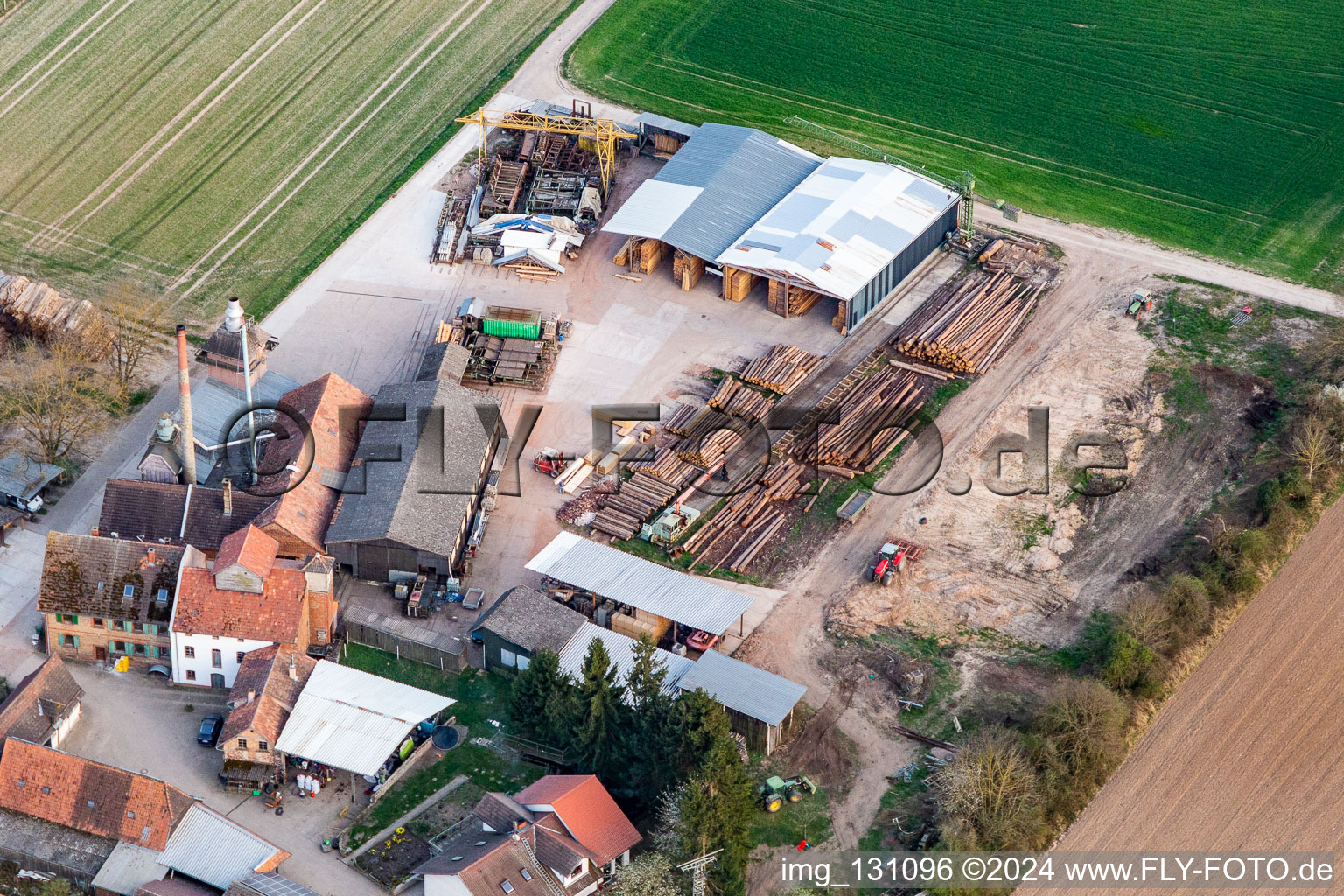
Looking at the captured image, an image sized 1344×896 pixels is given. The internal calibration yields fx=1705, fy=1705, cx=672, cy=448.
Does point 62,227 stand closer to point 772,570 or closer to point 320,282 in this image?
point 320,282

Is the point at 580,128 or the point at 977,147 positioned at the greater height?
the point at 580,128

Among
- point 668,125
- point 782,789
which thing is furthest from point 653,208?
point 782,789

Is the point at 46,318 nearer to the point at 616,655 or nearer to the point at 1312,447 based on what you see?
the point at 616,655

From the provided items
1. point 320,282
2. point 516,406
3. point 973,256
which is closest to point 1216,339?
point 973,256

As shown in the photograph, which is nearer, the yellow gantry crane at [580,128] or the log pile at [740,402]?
the log pile at [740,402]

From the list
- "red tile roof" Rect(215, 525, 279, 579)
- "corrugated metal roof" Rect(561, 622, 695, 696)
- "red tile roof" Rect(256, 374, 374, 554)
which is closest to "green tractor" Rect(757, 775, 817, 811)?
"corrugated metal roof" Rect(561, 622, 695, 696)

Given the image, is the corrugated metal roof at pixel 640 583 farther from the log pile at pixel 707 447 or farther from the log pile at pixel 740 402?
the log pile at pixel 740 402

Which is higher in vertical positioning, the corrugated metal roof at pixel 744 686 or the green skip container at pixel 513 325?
the green skip container at pixel 513 325

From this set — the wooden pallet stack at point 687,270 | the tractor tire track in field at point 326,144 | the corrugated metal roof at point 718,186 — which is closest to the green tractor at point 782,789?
the corrugated metal roof at point 718,186

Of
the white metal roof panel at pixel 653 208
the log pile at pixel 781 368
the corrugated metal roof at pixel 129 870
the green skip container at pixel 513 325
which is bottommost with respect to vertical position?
the corrugated metal roof at pixel 129 870
